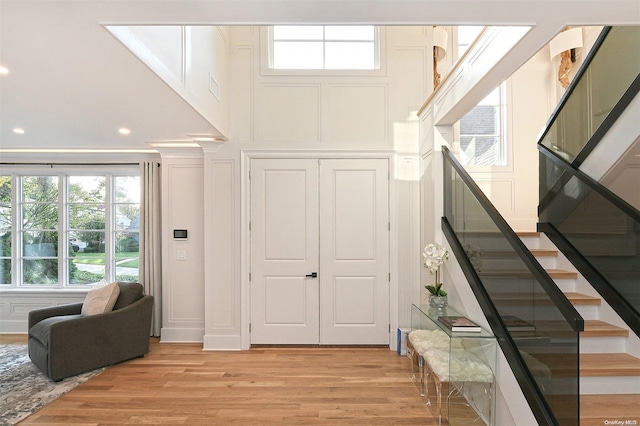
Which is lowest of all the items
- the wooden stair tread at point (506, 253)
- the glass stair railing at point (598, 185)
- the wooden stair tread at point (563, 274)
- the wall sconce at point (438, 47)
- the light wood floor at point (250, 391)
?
the light wood floor at point (250, 391)

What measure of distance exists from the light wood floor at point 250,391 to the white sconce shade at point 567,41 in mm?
4070

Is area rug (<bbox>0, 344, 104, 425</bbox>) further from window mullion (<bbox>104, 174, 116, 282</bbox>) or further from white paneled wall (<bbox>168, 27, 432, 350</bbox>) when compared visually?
white paneled wall (<bbox>168, 27, 432, 350</bbox>)

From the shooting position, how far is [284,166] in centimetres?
484

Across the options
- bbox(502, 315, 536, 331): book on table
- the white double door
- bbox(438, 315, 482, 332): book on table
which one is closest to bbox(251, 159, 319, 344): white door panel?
the white double door

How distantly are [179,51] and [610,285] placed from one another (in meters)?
3.85

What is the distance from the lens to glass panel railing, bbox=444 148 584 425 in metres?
2.08

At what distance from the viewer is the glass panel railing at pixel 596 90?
280 centimetres

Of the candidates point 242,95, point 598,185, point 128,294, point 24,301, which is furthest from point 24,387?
point 598,185

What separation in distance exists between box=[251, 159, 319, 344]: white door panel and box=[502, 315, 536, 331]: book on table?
2.52m

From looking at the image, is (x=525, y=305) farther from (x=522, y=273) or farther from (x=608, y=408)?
(x=608, y=408)

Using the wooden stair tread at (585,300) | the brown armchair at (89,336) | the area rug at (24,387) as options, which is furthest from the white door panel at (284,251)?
the wooden stair tread at (585,300)

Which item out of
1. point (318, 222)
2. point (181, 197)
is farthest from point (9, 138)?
point (318, 222)

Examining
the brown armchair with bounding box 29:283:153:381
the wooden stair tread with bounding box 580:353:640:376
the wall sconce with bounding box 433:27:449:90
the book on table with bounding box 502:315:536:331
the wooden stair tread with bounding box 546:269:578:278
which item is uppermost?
the wall sconce with bounding box 433:27:449:90

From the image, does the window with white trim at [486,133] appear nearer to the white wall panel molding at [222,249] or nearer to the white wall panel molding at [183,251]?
the white wall panel molding at [222,249]
